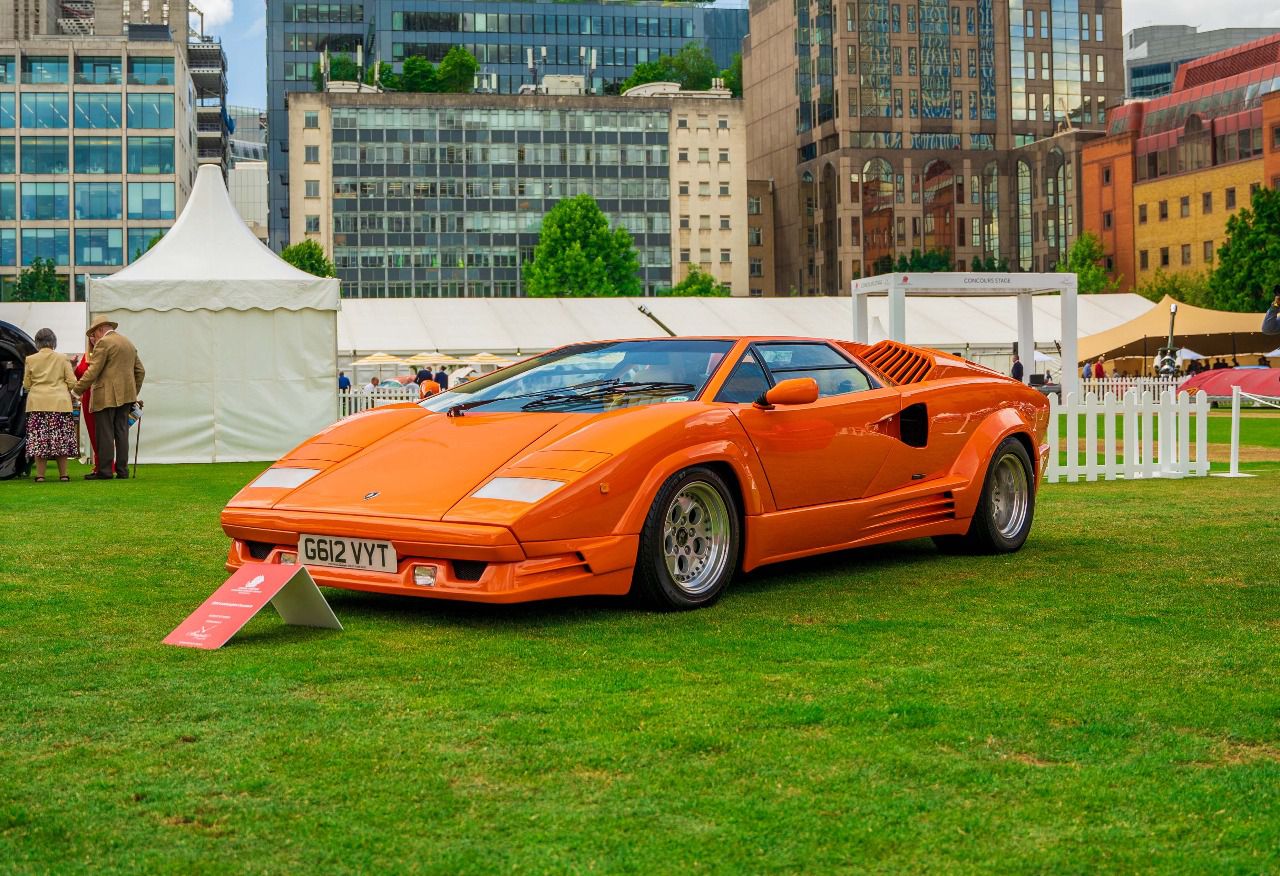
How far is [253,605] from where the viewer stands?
5.58 meters

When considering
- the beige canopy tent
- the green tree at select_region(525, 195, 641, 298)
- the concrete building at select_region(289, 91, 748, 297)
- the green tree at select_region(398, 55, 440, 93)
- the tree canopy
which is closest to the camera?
the beige canopy tent

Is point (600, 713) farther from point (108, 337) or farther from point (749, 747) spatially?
point (108, 337)

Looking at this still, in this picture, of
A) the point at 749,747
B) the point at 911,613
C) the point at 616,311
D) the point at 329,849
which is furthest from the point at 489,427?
the point at 616,311

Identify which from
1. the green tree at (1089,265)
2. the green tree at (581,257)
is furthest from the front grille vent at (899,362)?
the green tree at (1089,265)

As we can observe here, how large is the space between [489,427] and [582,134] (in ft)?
388

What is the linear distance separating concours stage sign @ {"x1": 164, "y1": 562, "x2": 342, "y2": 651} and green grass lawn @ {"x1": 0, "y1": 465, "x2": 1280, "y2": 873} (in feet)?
0.33

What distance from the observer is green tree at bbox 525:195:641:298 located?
3789 inches

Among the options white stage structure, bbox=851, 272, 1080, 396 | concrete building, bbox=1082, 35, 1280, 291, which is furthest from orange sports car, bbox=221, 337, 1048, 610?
concrete building, bbox=1082, 35, 1280, 291

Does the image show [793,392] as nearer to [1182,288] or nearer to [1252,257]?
[1252,257]

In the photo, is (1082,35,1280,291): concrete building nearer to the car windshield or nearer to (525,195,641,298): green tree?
(525,195,641,298): green tree

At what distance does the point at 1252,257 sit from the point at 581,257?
42.5m

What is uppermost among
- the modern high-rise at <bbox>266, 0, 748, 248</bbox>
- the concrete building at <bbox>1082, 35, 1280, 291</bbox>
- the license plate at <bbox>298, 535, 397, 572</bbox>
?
the modern high-rise at <bbox>266, 0, 748, 248</bbox>

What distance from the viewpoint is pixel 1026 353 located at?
24.9 meters

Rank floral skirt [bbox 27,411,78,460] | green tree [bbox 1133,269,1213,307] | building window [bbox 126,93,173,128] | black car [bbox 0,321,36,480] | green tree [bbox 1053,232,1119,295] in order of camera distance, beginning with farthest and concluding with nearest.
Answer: building window [bbox 126,93,173,128]
green tree [bbox 1053,232,1119,295]
green tree [bbox 1133,269,1213,307]
black car [bbox 0,321,36,480]
floral skirt [bbox 27,411,78,460]
